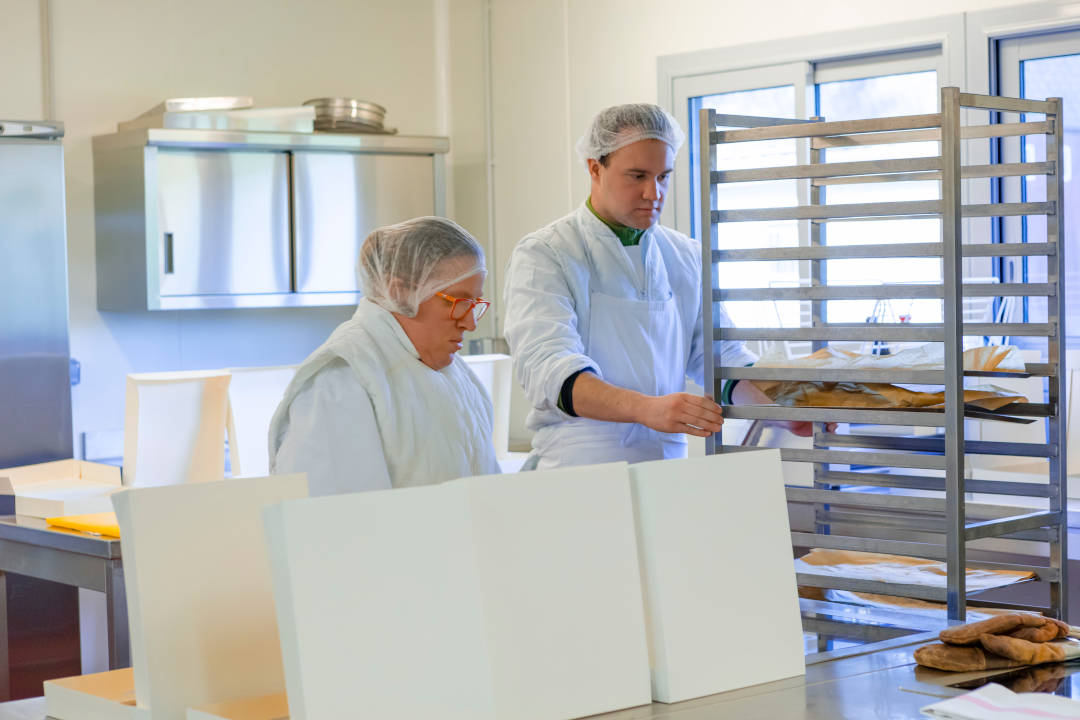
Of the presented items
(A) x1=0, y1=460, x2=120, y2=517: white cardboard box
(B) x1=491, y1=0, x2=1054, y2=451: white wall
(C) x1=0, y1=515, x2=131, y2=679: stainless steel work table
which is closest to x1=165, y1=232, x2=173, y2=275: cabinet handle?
(A) x1=0, y1=460, x2=120, y2=517: white cardboard box

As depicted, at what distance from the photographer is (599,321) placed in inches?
96.0

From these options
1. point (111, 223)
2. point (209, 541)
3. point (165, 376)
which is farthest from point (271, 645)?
point (111, 223)

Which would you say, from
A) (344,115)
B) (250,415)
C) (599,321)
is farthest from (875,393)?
(344,115)

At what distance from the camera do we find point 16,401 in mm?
3955

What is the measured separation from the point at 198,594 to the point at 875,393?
3.50 feet

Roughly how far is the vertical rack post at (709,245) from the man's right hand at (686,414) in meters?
0.03

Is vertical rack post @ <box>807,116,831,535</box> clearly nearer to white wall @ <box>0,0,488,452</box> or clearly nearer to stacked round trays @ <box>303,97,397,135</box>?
stacked round trays @ <box>303,97,397,135</box>

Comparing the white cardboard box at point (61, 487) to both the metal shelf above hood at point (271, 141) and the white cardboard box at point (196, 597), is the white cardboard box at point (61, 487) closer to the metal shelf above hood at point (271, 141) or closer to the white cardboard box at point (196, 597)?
the metal shelf above hood at point (271, 141)

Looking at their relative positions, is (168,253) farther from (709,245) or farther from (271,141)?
(709,245)

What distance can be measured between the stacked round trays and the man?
2355 mm

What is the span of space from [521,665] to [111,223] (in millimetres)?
3711

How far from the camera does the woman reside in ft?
6.28

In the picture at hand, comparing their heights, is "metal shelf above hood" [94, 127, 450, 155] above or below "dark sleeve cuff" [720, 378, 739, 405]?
above

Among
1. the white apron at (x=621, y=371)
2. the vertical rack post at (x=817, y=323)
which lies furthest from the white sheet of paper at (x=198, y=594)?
the white apron at (x=621, y=371)
